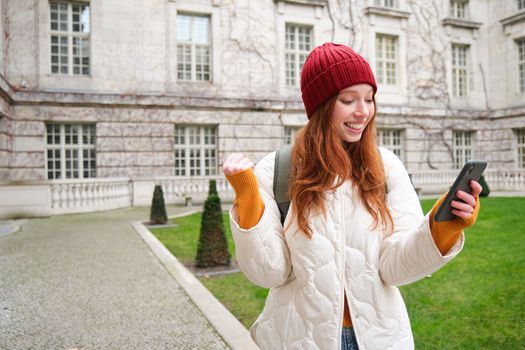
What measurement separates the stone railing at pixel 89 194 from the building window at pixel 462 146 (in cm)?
1620

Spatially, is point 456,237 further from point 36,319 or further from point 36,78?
point 36,78

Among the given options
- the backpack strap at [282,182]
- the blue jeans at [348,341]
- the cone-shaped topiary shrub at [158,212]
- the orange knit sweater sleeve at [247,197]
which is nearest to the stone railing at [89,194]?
the cone-shaped topiary shrub at [158,212]

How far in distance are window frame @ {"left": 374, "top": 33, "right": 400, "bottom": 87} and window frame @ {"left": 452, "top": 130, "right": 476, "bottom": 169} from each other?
4.42 m

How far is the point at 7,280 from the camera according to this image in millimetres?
5586

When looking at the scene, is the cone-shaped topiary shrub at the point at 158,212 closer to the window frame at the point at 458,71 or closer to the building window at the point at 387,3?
the building window at the point at 387,3

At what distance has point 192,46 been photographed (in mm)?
17453

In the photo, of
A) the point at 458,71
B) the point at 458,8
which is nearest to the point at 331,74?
the point at 458,71

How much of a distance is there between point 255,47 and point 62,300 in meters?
14.8

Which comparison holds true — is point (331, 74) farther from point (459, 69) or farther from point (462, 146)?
point (459, 69)

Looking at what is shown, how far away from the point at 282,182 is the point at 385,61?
20.5 m

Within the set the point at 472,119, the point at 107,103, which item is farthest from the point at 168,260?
the point at 472,119

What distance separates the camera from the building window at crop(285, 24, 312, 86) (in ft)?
62.1

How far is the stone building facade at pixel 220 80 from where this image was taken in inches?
597

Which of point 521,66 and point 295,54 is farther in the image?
point 521,66
